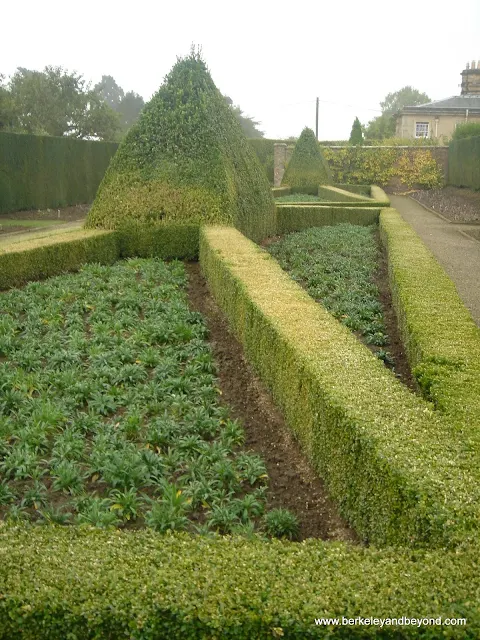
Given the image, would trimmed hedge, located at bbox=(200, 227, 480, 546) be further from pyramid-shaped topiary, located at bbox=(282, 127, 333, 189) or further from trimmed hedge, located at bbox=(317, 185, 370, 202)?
pyramid-shaped topiary, located at bbox=(282, 127, 333, 189)

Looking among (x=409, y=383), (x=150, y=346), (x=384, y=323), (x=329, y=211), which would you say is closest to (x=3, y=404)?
(x=150, y=346)

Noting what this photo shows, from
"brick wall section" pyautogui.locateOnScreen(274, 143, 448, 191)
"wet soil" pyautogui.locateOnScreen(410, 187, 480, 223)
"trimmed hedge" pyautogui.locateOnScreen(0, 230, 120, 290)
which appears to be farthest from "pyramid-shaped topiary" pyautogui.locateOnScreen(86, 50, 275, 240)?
"brick wall section" pyautogui.locateOnScreen(274, 143, 448, 191)

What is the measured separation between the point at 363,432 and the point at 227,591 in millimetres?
1263

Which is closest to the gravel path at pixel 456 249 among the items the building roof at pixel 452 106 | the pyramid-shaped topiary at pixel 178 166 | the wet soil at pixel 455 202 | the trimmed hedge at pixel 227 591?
the wet soil at pixel 455 202

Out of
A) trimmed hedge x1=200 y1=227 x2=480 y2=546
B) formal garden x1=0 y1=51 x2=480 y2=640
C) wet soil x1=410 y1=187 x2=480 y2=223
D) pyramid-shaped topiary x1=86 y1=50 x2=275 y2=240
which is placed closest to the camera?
formal garden x1=0 y1=51 x2=480 y2=640

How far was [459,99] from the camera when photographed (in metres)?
43.3

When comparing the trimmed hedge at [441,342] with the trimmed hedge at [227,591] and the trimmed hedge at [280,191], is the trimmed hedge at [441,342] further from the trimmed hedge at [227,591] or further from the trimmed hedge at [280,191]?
the trimmed hedge at [280,191]

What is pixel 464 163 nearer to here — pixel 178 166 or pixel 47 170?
pixel 47 170

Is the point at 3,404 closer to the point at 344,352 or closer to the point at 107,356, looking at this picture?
the point at 107,356

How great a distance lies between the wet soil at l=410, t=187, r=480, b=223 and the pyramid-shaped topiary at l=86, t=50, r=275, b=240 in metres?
9.56

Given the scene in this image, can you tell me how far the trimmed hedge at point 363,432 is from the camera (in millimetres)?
2691

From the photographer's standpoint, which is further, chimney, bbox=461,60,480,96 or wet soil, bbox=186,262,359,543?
chimney, bbox=461,60,480,96

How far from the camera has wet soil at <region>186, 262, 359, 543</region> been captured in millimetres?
3614

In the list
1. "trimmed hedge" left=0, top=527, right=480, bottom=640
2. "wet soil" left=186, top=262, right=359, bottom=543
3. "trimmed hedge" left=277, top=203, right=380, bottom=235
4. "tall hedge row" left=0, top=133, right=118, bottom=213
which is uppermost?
"tall hedge row" left=0, top=133, right=118, bottom=213
